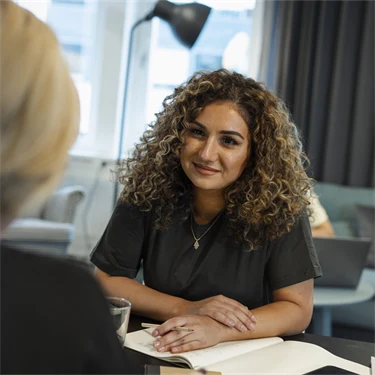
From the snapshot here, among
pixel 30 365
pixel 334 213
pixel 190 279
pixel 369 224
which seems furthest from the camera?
pixel 334 213

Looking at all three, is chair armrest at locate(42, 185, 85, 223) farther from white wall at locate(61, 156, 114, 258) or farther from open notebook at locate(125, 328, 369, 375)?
open notebook at locate(125, 328, 369, 375)

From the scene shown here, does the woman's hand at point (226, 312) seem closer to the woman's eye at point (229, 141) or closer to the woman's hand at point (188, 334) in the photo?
the woman's hand at point (188, 334)

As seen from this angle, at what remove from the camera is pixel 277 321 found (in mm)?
1370

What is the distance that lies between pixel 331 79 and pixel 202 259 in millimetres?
2730

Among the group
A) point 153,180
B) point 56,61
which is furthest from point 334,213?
point 56,61

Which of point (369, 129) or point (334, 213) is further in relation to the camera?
point (369, 129)

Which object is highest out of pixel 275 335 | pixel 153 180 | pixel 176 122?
pixel 176 122

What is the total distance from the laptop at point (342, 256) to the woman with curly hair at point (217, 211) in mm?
663

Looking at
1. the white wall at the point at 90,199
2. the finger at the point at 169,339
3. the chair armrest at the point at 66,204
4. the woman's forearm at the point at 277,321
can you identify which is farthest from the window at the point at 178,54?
the finger at the point at 169,339

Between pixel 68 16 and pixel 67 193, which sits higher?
pixel 68 16

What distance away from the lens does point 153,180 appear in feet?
5.36

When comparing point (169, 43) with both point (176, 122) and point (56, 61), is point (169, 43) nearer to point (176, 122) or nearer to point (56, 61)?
point (176, 122)

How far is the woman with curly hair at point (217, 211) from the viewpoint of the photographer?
1524 mm

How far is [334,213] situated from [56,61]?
10.3 feet
